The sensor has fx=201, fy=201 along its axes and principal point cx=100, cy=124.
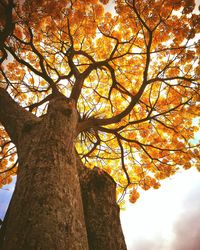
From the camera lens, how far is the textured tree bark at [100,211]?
107 inches

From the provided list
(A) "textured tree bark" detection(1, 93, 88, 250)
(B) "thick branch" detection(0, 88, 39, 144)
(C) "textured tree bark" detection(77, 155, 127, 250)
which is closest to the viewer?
(A) "textured tree bark" detection(1, 93, 88, 250)

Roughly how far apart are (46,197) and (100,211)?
4.13ft

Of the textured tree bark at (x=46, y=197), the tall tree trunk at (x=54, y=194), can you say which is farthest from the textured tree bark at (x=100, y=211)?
the textured tree bark at (x=46, y=197)

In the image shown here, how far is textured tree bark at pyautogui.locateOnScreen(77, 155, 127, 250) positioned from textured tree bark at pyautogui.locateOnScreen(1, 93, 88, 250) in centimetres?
57

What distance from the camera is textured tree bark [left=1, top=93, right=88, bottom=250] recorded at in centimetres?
179

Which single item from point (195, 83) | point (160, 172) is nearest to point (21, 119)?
point (195, 83)

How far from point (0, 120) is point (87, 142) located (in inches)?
137

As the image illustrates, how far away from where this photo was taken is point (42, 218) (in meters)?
1.91

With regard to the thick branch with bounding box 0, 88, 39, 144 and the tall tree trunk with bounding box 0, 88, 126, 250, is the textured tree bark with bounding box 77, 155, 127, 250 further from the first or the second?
the thick branch with bounding box 0, 88, 39, 144

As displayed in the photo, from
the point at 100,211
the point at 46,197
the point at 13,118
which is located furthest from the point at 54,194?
the point at 13,118

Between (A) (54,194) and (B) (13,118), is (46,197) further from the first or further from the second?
(B) (13,118)

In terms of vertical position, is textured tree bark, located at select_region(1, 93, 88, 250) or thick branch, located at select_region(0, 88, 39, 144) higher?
thick branch, located at select_region(0, 88, 39, 144)

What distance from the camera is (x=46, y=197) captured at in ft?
6.90

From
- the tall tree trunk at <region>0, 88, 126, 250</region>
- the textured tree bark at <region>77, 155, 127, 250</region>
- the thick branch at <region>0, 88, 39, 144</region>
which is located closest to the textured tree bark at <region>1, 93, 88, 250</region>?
the tall tree trunk at <region>0, 88, 126, 250</region>
